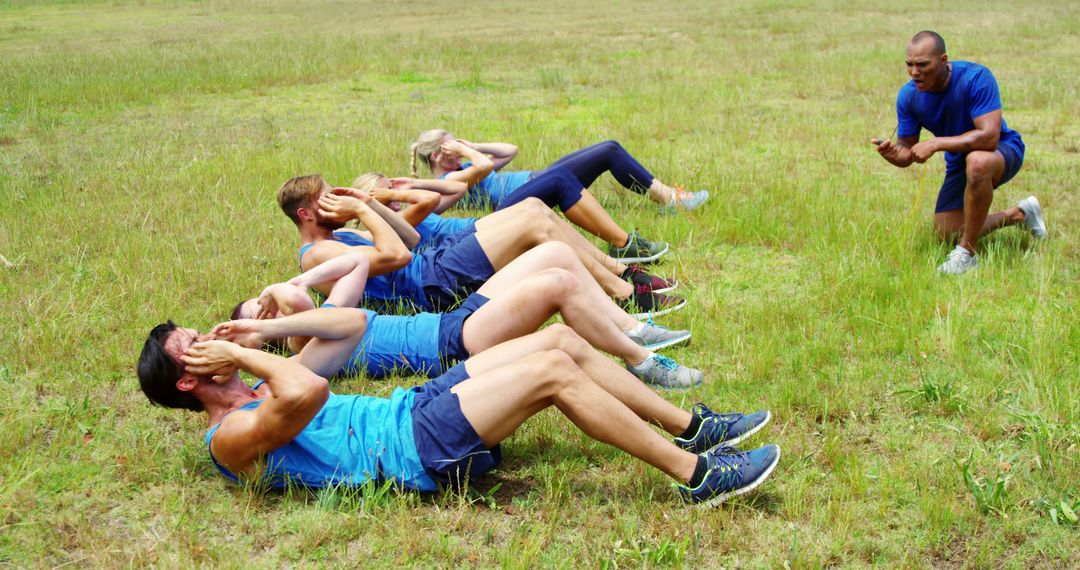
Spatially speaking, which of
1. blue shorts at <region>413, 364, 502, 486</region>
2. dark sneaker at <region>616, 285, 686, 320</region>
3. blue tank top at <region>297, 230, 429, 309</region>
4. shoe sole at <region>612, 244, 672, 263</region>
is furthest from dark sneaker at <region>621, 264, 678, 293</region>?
blue shorts at <region>413, 364, 502, 486</region>

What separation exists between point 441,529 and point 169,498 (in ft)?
3.94

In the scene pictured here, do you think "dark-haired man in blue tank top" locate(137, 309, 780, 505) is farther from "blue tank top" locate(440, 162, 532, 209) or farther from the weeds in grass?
"blue tank top" locate(440, 162, 532, 209)

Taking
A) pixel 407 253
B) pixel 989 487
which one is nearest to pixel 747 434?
pixel 989 487

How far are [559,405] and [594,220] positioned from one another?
123 inches

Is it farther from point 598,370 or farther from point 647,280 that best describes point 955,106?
point 598,370

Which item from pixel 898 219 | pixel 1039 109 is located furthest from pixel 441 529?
pixel 1039 109

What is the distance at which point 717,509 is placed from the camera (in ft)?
12.1

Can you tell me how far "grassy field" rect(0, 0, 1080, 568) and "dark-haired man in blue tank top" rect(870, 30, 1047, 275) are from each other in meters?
0.20

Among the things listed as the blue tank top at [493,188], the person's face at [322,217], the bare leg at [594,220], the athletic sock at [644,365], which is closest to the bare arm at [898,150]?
the bare leg at [594,220]

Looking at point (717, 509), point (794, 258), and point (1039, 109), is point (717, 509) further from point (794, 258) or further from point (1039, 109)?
point (1039, 109)

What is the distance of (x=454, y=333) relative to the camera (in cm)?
468

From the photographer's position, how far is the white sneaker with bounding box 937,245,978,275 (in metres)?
6.18

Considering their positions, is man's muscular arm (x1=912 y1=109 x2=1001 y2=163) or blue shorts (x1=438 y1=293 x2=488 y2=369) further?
man's muscular arm (x1=912 y1=109 x2=1001 y2=163)

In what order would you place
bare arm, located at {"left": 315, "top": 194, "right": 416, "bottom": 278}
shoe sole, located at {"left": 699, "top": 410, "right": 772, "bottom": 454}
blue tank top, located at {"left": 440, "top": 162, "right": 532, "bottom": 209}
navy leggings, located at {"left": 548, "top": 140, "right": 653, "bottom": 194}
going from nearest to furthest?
shoe sole, located at {"left": 699, "top": 410, "right": 772, "bottom": 454} → bare arm, located at {"left": 315, "top": 194, "right": 416, "bottom": 278} → navy leggings, located at {"left": 548, "top": 140, "right": 653, "bottom": 194} → blue tank top, located at {"left": 440, "top": 162, "right": 532, "bottom": 209}
